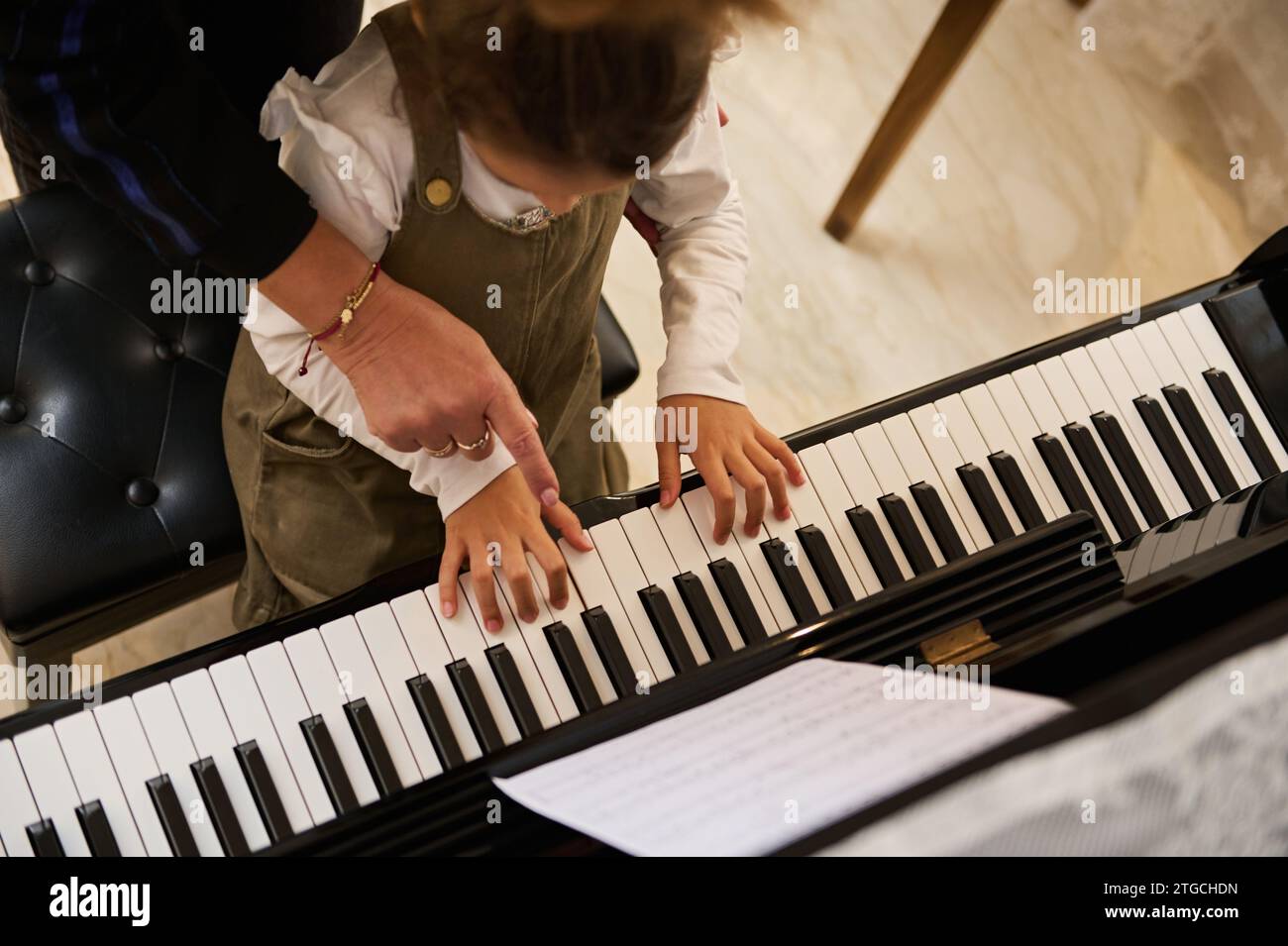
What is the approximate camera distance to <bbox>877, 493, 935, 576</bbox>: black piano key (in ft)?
3.00

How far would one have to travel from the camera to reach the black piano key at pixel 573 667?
2.69 feet

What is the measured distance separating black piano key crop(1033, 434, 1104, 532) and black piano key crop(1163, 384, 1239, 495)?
0.13m

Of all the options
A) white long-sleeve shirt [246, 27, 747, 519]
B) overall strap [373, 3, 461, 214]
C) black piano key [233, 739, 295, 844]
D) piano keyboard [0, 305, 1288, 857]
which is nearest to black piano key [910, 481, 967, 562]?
piano keyboard [0, 305, 1288, 857]

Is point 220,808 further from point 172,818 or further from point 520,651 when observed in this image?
point 520,651

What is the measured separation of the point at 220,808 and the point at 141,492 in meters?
0.40

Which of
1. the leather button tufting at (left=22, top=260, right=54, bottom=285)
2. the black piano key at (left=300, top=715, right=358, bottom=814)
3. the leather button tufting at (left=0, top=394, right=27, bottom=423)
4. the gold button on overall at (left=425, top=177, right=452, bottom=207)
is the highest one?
the leather button tufting at (left=22, top=260, right=54, bottom=285)

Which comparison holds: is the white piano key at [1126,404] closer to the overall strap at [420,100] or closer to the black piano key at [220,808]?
the overall strap at [420,100]

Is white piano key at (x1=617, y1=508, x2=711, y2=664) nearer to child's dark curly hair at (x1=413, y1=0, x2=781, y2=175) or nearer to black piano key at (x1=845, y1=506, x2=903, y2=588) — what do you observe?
black piano key at (x1=845, y1=506, x2=903, y2=588)

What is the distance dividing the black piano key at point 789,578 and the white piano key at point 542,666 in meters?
0.22

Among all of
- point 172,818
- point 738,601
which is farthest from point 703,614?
point 172,818

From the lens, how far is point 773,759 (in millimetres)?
614

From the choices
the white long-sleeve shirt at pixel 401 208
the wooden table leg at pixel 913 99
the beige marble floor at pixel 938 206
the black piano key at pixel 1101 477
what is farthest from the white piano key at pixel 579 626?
the wooden table leg at pixel 913 99
